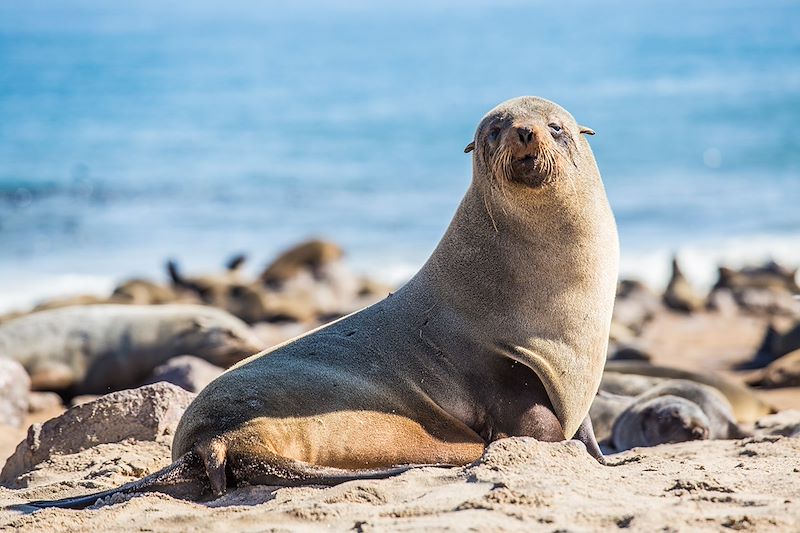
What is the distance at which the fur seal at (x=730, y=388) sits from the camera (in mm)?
7918

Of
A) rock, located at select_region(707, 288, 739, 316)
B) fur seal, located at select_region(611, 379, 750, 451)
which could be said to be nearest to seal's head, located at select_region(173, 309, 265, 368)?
fur seal, located at select_region(611, 379, 750, 451)

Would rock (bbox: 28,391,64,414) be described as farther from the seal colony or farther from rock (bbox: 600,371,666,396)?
the seal colony

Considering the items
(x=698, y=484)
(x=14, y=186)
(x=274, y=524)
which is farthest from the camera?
(x=14, y=186)

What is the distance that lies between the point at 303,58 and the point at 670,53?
19.5 meters

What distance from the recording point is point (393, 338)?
485 cm

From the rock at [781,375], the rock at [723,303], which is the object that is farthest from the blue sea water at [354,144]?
the rock at [781,375]

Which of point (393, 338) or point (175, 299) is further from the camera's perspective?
point (175, 299)

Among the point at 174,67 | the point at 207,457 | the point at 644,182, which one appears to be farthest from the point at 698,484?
the point at 174,67

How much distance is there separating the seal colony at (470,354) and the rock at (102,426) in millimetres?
984

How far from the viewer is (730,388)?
8.05m

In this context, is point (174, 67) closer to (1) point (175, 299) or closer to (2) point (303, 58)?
(2) point (303, 58)

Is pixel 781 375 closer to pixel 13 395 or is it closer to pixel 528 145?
pixel 528 145

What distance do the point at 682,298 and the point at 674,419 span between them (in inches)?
308

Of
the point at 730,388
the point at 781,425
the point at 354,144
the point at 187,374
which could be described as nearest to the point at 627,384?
the point at 730,388
